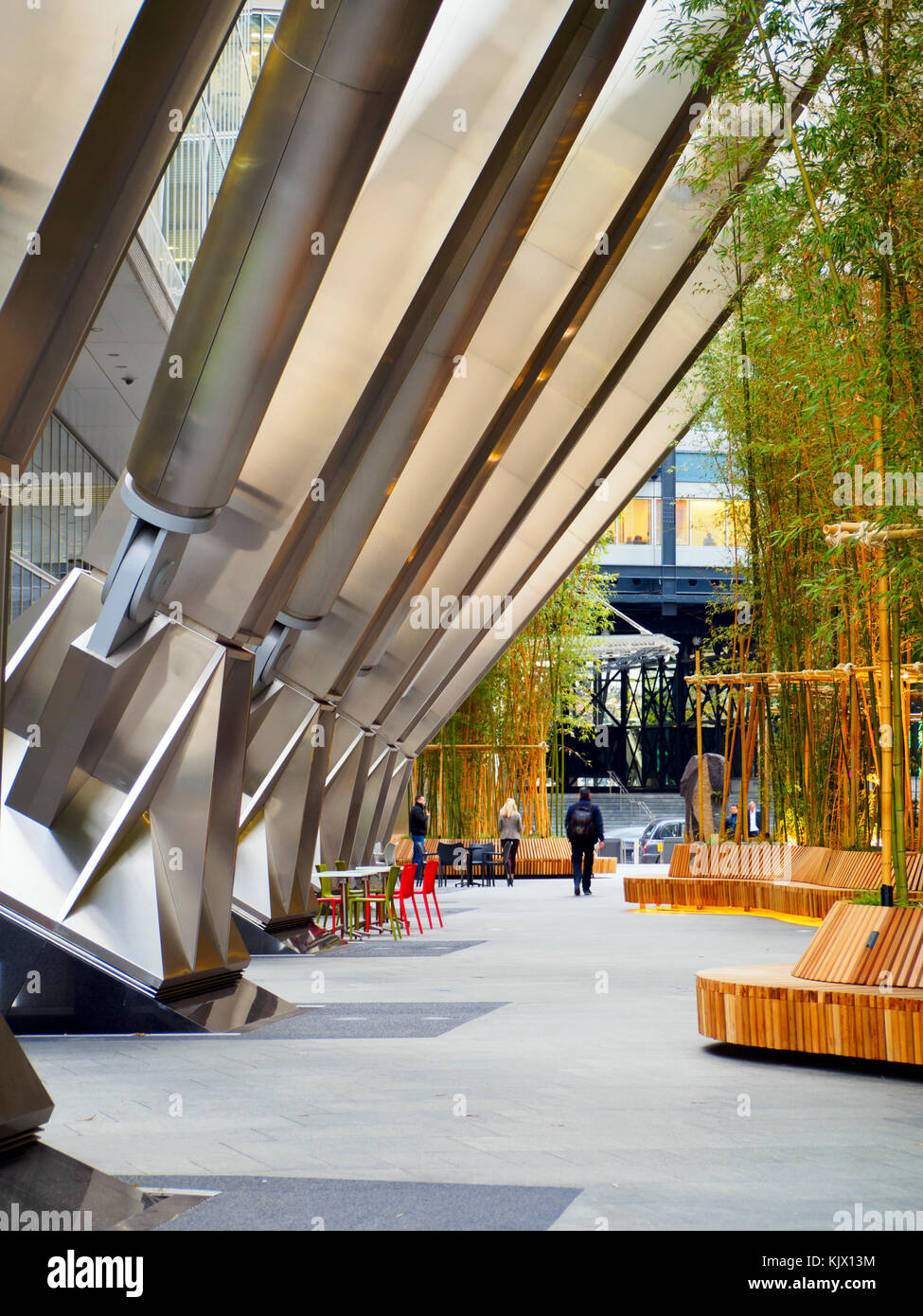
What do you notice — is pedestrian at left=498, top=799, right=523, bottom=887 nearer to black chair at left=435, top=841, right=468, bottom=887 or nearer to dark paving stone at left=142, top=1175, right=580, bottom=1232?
black chair at left=435, top=841, right=468, bottom=887

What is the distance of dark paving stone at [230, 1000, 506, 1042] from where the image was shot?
24.8ft

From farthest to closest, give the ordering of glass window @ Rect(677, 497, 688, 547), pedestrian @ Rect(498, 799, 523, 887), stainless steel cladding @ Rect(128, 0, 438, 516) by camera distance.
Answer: glass window @ Rect(677, 497, 688, 547) → pedestrian @ Rect(498, 799, 523, 887) → stainless steel cladding @ Rect(128, 0, 438, 516)

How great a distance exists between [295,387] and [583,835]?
45.5ft

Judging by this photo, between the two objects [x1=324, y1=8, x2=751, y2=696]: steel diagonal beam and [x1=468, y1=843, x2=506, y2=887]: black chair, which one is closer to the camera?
[x1=324, y1=8, x2=751, y2=696]: steel diagonal beam

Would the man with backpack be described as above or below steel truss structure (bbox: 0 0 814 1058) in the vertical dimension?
below

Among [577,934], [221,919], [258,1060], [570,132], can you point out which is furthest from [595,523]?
[258,1060]

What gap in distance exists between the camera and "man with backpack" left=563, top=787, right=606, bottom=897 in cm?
2177

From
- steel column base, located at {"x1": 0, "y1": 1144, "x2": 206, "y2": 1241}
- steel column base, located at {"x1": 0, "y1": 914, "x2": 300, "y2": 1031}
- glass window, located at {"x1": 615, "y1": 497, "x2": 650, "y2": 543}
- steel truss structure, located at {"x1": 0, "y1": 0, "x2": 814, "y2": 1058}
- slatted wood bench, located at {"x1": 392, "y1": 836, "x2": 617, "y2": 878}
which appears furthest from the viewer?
glass window, located at {"x1": 615, "y1": 497, "x2": 650, "y2": 543}

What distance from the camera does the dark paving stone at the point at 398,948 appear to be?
40.6 ft

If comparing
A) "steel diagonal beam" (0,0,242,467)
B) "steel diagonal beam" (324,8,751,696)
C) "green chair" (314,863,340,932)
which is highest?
"steel diagonal beam" (324,8,751,696)

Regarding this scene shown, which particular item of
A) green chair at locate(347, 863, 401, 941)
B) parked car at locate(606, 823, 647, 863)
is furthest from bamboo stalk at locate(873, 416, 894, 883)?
parked car at locate(606, 823, 647, 863)

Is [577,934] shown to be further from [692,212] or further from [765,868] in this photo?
[692,212]

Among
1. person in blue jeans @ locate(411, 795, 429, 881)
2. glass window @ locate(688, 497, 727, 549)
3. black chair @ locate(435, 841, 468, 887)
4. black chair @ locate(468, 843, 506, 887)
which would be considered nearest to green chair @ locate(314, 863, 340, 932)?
person in blue jeans @ locate(411, 795, 429, 881)
